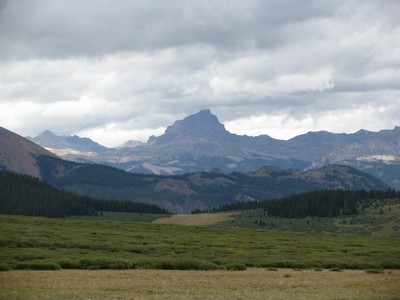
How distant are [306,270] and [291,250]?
24232mm

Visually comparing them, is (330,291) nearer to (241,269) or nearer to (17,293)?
(241,269)

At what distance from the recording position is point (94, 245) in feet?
278

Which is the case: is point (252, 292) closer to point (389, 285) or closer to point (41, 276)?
point (389, 285)

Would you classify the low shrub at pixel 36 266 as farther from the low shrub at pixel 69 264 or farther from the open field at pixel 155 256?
the low shrub at pixel 69 264

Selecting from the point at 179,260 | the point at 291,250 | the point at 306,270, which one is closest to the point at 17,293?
the point at 179,260

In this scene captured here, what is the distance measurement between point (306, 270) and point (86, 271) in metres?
29.3

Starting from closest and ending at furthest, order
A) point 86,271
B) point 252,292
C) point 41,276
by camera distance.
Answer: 1. point 252,292
2. point 41,276
3. point 86,271

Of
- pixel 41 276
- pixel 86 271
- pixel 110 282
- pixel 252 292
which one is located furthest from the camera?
pixel 86 271

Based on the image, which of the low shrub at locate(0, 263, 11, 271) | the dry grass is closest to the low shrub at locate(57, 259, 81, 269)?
the dry grass

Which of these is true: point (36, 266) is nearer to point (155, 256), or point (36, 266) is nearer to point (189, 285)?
point (155, 256)

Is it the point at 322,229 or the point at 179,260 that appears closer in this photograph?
the point at 179,260

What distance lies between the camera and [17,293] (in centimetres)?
3828

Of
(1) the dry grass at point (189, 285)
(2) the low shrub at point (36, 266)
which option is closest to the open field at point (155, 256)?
(2) the low shrub at point (36, 266)

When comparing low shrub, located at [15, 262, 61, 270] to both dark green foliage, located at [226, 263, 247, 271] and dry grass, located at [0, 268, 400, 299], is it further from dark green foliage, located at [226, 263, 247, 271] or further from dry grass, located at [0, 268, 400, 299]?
dark green foliage, located at [226, 263, 247, 271]
